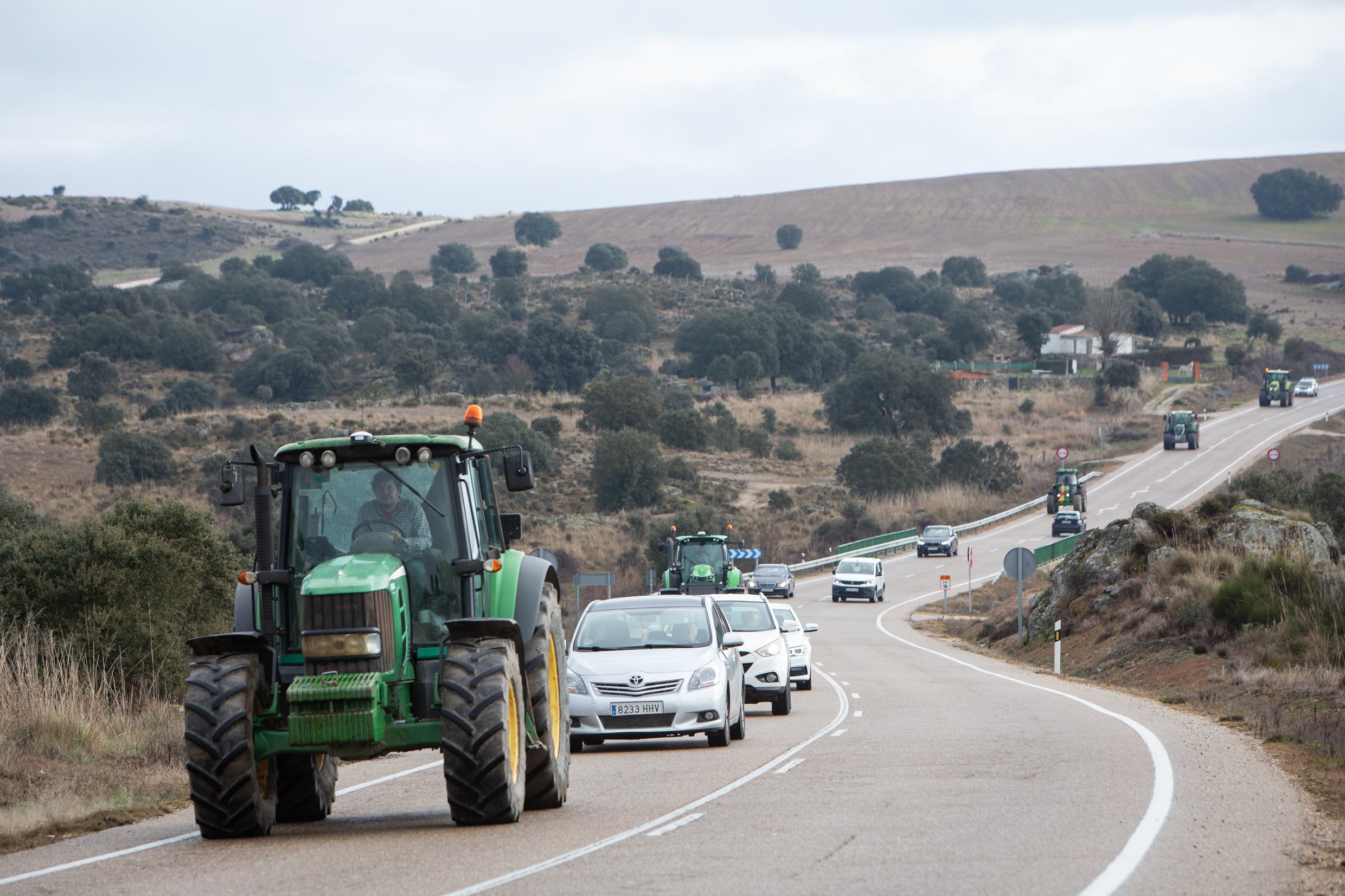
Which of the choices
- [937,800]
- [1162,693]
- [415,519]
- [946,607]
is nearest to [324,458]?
[415,519]

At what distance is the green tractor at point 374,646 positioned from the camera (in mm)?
9477

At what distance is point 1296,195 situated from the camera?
7318 inches

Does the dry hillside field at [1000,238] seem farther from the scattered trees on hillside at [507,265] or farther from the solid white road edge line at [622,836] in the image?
the solid white road edge line at [622,836]

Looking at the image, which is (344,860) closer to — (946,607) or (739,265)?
(946,607)

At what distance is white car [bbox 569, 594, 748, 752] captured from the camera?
1578 centimetres

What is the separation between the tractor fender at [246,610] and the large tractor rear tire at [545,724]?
2013mm

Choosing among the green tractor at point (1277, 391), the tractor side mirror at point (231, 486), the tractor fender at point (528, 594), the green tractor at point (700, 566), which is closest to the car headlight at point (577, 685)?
the tractor fender at point (528, 594)

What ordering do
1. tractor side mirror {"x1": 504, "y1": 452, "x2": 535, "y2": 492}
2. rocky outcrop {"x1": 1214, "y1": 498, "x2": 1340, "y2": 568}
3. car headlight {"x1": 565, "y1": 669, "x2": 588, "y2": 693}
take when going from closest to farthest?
tractor side mirror {"x1": 504, "y1": 452, "x2": 535, "y2": 492} → car headlight {"x1": 565, "y1": 669, "x2": 588, "y2": 693} → rocky outcrop {"x1": 1214, "y1": 498, "x2": 1340, "y2": 568}

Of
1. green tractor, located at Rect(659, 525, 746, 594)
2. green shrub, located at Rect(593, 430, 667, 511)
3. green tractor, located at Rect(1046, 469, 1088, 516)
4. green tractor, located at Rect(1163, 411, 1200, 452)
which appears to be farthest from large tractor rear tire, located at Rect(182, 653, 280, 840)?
green tractor, located at Rect(1163, 411, 1200, 452)

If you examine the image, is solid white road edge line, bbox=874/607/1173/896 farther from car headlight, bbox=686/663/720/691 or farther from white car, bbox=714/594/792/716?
car headlight, bbox=686/663/720/691

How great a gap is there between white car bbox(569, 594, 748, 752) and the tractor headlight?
21.7 feet

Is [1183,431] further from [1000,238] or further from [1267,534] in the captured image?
[1000,238]

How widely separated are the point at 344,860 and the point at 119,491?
56495 mm

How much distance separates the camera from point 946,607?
53.0 meters
